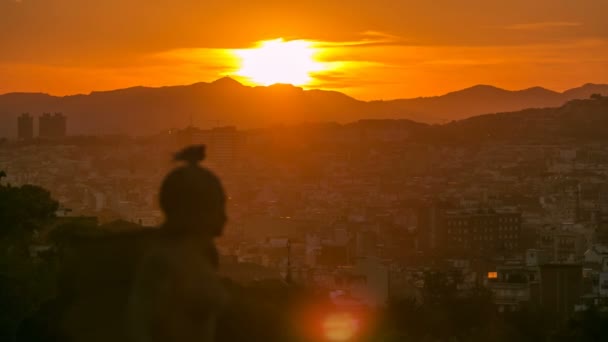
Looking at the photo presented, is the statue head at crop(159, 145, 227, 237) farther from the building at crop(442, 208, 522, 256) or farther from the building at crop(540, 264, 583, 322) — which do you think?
the building at crop(442, 208, 522, 256)

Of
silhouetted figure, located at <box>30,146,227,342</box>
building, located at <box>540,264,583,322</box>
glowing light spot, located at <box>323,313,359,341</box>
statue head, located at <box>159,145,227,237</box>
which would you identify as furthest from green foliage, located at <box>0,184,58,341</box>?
building, located at <box>540,264,583,322</box>

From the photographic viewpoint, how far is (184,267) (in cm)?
505

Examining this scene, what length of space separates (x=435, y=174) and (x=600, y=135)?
17254mm

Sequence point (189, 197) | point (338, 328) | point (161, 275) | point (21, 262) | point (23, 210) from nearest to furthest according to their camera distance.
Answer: point (161, 275) → point (189, 197) → point (21, 262) → point (23, 210) → point (338, 328)

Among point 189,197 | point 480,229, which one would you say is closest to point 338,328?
point 189,197

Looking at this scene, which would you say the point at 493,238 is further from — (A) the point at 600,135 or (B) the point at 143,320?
(B) the point at 143,320

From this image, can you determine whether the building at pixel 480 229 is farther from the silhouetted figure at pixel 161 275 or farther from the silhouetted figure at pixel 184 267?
the silhouetted figure at pixel 184 267

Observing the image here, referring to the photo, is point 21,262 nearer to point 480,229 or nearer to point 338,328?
point 338,328

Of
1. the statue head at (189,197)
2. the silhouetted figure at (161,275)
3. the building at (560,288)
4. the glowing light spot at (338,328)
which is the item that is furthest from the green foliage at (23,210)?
the building at (560,288)

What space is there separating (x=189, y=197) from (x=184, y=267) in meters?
0.22

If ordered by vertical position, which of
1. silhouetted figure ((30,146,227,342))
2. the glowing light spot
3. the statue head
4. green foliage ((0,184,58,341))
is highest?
the statue head

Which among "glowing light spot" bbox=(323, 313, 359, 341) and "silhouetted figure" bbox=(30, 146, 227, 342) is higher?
"silhouetted figure" bbox=(30, 146, 227, 342)

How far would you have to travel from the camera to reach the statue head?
5160 mm

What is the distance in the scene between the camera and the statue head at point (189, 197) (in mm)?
5160
